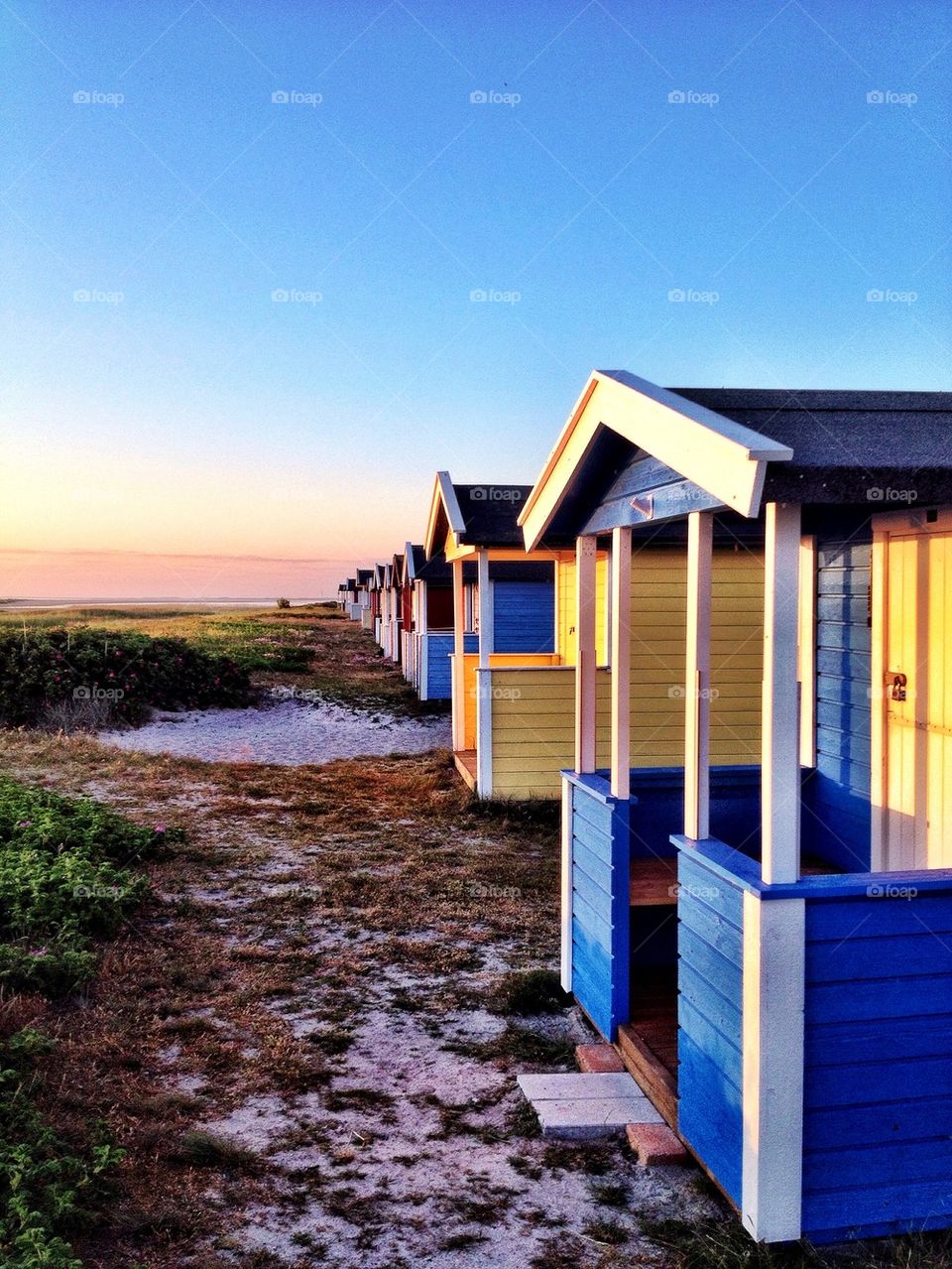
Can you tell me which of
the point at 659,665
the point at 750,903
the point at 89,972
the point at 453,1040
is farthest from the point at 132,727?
the point at 750,903

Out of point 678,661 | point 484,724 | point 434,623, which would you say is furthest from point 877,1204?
point 434,623

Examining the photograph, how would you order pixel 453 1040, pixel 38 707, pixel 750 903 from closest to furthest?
pixel 750 903 < pixel 453 1040 < pixel 38 707

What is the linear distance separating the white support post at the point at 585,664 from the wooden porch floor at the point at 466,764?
6189 millimetres

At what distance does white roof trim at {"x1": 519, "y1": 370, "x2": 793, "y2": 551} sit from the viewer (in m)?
3.15

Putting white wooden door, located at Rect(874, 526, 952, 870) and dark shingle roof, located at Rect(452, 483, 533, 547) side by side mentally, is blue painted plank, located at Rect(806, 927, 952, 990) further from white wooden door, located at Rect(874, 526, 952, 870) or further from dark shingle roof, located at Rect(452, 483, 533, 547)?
dark shingle roof, located at Rect(452, 483, 533, 547)

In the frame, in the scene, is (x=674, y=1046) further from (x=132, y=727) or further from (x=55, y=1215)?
(x=132, y=727)

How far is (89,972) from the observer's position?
5.75 m

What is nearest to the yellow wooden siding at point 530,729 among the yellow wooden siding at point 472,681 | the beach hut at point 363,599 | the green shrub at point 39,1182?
the yellow wooden siding at point 472,681

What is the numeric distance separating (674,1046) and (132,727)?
14.5 m
